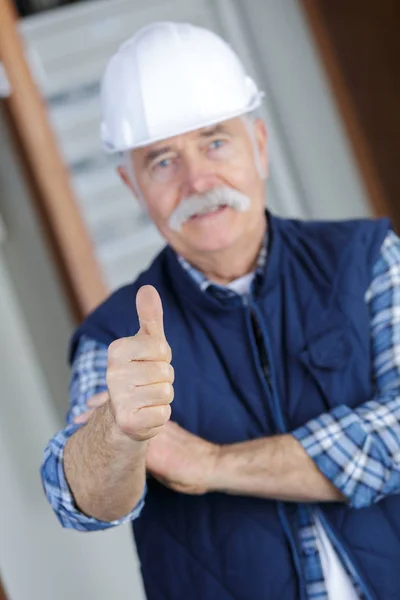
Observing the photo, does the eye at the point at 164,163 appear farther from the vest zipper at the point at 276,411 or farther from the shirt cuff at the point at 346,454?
the shirt cuff at the point at 346,454

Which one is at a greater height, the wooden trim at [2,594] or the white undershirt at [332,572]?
the wooden trim at [2,594]

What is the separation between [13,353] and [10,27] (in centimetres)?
83

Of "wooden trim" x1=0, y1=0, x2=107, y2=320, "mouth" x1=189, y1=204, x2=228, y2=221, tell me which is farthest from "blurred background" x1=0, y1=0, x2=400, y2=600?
"mouth" x1=189, y1=204, x2=228, y2=221

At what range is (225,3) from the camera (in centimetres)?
360

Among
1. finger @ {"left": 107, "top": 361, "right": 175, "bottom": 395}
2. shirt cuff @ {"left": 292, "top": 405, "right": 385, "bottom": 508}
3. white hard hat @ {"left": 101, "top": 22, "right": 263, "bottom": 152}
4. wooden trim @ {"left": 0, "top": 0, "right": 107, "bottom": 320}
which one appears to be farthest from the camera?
wooden trim @ {"left": 0, "top": 0, "right": 107, "bottom": 320}

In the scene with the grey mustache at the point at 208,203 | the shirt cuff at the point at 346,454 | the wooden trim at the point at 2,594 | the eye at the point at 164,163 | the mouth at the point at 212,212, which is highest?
the eye at the point at 164,163

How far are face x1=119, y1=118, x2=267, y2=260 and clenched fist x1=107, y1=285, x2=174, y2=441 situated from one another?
0.41 m

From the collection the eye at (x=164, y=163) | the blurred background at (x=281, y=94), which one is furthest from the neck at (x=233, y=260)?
the blurred background at (x=281, y=94)

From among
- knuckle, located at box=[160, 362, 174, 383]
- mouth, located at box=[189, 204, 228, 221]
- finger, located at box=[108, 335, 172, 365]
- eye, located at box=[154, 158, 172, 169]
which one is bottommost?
knuckle, located at box=[160, 362, 174, 383]

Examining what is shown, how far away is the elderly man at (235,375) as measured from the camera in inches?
50.9

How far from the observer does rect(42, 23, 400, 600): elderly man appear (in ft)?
4.25

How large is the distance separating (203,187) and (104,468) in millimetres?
468

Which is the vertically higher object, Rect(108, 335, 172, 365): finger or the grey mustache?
the grey mustache

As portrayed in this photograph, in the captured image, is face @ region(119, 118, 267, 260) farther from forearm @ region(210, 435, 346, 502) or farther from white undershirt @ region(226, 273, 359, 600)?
white undershirt @ region(226, 273, 359, 600)
